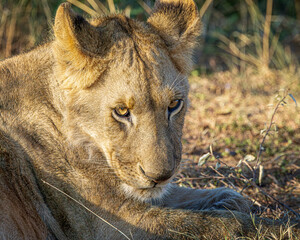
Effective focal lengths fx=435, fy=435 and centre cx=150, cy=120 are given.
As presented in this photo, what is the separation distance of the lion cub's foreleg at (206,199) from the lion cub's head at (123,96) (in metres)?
0.60

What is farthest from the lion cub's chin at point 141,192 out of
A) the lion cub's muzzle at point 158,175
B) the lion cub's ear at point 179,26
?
the lion cub's ear at point 179,26

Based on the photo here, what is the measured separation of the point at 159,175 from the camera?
3012 mm

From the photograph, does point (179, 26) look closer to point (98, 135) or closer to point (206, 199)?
point (98, 135)

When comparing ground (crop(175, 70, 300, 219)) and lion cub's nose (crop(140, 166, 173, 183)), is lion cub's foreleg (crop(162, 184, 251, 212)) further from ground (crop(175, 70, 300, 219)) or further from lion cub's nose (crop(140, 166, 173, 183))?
lion cub's nose (crop(140, 166, 173, 183))

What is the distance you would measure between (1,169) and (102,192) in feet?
2.52

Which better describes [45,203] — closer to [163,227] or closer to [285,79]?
[163,227]

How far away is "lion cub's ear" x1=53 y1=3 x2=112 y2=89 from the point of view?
3109mm

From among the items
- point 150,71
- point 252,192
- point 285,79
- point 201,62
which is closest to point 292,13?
point 201,62

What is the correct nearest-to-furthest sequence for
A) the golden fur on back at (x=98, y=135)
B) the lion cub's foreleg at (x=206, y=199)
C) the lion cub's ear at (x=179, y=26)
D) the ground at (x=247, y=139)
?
1. the golden fur on back at (x=98, y=135)
2. the lion cub's ear at (x=179, y=26)
3. the lion cub's foreleg at (x=206, y=199)
4. the ground at (x=247, y=139)

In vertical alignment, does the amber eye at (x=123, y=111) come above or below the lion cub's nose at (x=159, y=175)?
above

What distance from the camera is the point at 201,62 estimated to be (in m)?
10.0

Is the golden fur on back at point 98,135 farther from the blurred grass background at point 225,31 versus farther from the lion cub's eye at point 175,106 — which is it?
the blurred grass background at point 225,31

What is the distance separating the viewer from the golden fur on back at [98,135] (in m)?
3.12

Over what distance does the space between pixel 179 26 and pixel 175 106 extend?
755 millimetres
